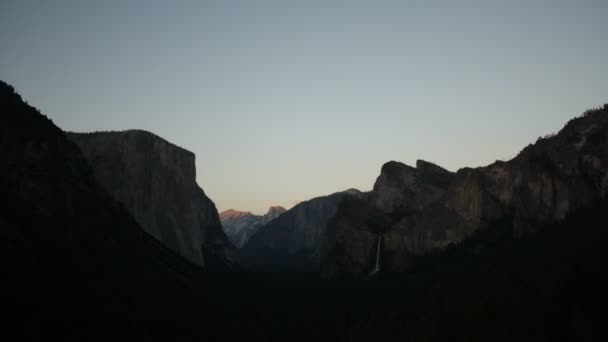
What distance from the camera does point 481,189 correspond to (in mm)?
174250

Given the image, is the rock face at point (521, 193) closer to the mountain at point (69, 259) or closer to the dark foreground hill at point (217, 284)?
the dark foreground hill at point (217, 284)

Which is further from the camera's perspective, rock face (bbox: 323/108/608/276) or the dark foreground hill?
rock face (bbox: 323/108/608/276)

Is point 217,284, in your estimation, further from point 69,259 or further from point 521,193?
point 521,193

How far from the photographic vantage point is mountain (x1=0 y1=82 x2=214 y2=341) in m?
81.9

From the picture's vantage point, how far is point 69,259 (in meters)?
101

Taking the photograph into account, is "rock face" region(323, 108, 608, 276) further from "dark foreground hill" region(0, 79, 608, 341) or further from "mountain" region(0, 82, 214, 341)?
"mountain" region(0, 82, 214, 341)

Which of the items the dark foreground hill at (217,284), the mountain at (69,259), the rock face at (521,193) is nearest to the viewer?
the dark foreground hill at (217,284)

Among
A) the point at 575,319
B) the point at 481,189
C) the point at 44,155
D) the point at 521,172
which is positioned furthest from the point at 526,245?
the point at 44,155

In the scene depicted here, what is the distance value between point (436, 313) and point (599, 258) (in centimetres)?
2466

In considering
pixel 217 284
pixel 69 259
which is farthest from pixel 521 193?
pixel 69 259

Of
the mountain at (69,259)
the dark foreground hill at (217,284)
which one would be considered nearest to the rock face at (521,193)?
the dark foreground hill at (217,284)

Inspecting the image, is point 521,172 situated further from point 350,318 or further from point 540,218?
point 350,318

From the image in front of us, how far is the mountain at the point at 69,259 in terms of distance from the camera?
81.9 meters

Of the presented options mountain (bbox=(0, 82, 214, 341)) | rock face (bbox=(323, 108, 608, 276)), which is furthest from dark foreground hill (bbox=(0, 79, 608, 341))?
rock face (bbox=(323, 108, 608, 276))
